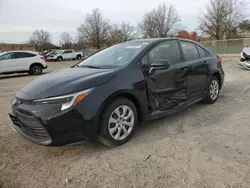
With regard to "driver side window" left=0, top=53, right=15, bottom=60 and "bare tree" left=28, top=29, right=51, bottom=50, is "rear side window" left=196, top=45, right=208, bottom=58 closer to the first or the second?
"driver side window" left=0, top=53, right=15, bottom=60

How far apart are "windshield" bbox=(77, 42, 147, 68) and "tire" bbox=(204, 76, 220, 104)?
6.43 feet

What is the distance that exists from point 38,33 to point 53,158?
236 ft

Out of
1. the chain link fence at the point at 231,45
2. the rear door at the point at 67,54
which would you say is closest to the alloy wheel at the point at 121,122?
the chain link fence at the point at 231,45

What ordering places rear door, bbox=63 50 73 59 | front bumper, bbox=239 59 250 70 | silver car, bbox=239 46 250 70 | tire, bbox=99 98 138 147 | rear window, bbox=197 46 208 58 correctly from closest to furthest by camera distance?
tire, bbox=99 98 138 147
rear window, bbox=197 46 208 58
silver car, bbox=239 46 250 70
front bumper, bbox=239 59 250 70
rear door, bbox=63 50 73 59

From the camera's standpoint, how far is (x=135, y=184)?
84.4 inches

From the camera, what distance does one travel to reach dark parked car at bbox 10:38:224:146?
95.9 inches

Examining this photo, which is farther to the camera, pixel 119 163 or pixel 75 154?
pixel 75 154

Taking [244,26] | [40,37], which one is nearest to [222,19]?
[244,26]

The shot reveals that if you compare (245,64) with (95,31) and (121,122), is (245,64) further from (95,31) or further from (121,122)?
(95,31)

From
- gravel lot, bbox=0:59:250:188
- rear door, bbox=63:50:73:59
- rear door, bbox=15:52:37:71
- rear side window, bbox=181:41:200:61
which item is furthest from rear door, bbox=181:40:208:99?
rear door, bbox=63:50:73:59

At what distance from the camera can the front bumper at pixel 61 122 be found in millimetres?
2379

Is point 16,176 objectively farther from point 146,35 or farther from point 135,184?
point 146,35

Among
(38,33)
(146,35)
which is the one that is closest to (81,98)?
(146,35)

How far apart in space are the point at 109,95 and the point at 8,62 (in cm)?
1108
